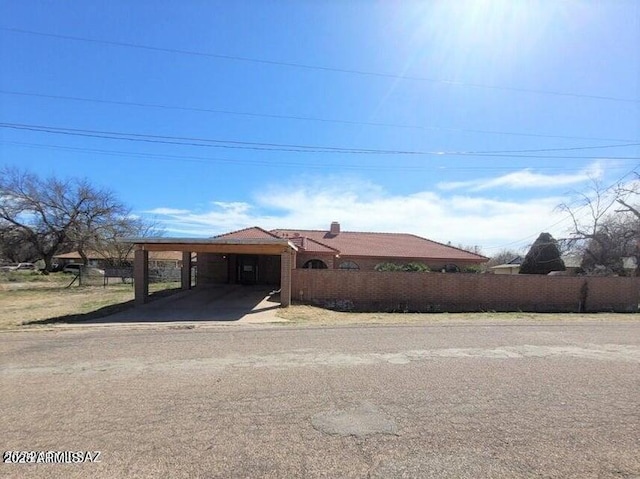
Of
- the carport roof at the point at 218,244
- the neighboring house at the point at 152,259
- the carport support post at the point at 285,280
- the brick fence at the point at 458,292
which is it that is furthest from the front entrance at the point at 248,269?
the neighboring house at the point at 152,259

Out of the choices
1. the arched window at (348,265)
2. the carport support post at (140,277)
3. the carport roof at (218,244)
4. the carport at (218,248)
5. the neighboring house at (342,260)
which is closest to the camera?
the carport roof at (218,244)

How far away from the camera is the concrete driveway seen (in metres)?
13.5

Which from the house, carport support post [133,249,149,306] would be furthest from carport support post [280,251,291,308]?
carport support post [133,249,149,306]

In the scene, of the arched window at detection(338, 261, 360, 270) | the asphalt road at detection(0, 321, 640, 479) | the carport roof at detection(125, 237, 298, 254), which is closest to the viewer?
the asphalt road at detection(0, 321, 640, 479)

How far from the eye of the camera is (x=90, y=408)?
4621 mm

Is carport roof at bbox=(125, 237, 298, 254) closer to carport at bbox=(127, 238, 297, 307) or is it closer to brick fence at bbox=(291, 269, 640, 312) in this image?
carport at bbox=(127, 238, 297, 307)

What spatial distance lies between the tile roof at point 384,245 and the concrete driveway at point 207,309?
7738mm

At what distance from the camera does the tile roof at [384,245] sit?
27.1 m

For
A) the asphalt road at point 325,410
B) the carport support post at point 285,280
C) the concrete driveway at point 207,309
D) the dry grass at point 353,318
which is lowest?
the dry grass at point 353,318

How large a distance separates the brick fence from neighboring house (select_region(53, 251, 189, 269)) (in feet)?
87.5

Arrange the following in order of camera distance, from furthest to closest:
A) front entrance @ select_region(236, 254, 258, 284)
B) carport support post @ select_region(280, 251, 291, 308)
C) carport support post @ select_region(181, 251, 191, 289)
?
front entrance @ select_region(236, 254, 258, 284), carport support post @ select_region(181, 251, 191, 289), carport support post @ select_region(280, 251, 291, 308)

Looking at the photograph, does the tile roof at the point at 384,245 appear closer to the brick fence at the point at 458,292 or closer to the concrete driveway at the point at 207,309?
the brick fence at the point at 458,292

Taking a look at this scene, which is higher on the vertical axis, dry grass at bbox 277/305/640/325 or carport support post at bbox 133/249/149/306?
carport support post at bbox 133/249/149/306

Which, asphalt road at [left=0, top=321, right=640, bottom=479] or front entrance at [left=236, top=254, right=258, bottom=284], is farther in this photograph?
front entrance at [left=236, top=254, right=258, bottom=284]
